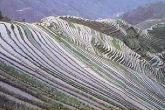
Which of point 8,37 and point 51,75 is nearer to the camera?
point 51,75

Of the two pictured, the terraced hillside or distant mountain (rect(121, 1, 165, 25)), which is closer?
the terraced hillside

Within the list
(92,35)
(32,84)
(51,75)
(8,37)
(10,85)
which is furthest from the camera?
(92,35)

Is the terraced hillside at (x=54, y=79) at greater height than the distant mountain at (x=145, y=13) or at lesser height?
lesser

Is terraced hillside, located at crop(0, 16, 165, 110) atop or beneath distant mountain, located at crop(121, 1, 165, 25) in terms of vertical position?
beneath

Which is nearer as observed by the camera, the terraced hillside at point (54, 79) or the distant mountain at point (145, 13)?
the terraced hillside at point (54, 79)

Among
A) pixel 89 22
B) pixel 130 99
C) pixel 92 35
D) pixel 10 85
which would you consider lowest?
pixel 10 85

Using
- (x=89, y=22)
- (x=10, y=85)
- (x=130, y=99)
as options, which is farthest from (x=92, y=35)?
(x=10, y=85)

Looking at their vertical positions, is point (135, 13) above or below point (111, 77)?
above

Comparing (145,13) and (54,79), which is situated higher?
(145,13)

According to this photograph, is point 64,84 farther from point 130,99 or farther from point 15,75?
point 130,99

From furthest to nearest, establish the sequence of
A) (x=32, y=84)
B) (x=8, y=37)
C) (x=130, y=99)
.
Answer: (x=8, y=37)
(x=130, y=99)
(x=32, y=84)

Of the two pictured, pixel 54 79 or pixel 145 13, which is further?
pixel 145 13
